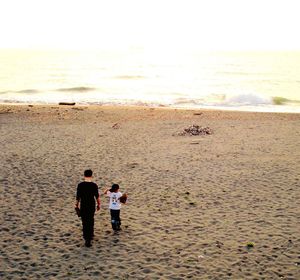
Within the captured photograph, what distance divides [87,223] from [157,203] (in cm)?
397

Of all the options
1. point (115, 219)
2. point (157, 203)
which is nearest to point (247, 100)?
point (157, 203)

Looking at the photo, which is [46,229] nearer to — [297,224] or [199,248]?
[199,248]

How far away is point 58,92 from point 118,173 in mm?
46140

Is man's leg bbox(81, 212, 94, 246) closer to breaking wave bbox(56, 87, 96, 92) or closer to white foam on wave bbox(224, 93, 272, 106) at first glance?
white foam on wave bbox(224, 93, 272, 106)

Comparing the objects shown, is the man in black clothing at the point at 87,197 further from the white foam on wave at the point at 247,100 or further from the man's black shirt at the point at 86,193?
the white foam on wave at the point at 247,100

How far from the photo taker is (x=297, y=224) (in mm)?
12711

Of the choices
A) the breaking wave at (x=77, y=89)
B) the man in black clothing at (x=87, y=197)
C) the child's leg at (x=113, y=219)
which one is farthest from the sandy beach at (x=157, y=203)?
the breaking wave at (x=77, y=89)

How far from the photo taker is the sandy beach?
10320 millimetres

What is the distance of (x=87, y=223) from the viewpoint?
434 inches

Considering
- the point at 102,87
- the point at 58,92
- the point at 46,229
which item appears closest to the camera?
the point at 46,229

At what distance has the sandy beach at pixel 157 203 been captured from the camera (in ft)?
33.9

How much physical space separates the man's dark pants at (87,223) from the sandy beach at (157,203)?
319 mm

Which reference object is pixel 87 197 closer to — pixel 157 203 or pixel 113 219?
pixel 113 219

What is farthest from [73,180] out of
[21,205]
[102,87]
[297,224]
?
[102,87]
